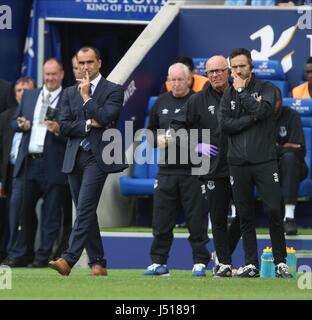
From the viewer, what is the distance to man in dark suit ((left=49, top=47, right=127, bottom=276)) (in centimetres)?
1286

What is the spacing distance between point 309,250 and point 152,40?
4.29 m

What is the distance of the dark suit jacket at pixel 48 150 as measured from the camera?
1664cm

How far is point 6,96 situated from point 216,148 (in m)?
5.34

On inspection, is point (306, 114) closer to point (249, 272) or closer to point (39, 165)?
point (39, 165)

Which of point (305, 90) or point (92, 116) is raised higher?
point (305, 90)

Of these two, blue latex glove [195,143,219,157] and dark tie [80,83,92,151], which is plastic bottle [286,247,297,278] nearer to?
blue latex glove [195,143,219,157]

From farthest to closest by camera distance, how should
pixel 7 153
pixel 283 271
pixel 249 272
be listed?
pixel 7 153, pixel 249 272, pixel 283 271

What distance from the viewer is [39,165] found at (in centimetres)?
1667

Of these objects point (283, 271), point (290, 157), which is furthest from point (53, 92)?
point (283, 271)

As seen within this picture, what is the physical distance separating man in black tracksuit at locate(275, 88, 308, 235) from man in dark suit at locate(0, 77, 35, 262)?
3456 millimetres

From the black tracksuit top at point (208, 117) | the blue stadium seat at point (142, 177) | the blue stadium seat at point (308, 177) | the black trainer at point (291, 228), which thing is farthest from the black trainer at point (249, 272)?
the blue stadium seat at point (142, 177)

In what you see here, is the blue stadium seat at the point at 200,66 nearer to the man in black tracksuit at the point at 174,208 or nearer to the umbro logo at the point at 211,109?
the man in black tracksuit at the point at 174,208

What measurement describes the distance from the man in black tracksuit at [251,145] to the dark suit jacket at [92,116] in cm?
107

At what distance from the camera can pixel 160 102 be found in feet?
48.5
